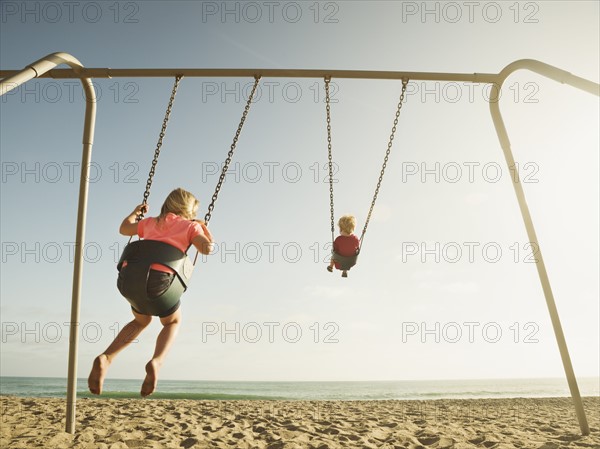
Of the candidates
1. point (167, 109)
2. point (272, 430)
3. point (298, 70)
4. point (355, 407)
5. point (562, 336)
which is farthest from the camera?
point (355, 407)

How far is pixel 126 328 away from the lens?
377 centimetres

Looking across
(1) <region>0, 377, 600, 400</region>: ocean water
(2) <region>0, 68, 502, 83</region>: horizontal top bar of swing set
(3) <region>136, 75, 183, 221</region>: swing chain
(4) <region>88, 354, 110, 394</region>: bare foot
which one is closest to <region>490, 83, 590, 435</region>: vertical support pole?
(2) <region>0, 68, 502, 83</region>: horizontal top bar of swing set

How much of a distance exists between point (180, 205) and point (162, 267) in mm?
643

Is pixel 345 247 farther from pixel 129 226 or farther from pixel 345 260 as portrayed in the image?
pixel 129 226

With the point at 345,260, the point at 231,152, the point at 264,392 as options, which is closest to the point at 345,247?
the point at 345,260

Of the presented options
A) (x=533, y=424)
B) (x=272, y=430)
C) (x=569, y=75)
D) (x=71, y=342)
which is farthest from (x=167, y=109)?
(x=533, y=424)

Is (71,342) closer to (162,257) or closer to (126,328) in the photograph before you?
(126,328)

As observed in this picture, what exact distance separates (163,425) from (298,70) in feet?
19.6

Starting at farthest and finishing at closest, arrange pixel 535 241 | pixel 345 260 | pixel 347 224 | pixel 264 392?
pixel 264 392 < pixel 347 224 < pixel 345 260 < pixel 535 241

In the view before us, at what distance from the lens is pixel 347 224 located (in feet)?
22.0

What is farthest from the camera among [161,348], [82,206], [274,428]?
[274,428]

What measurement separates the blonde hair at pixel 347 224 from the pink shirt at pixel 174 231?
318 cm

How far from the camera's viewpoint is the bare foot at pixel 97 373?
341cm

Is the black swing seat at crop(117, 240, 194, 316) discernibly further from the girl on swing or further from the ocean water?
the ocean water
